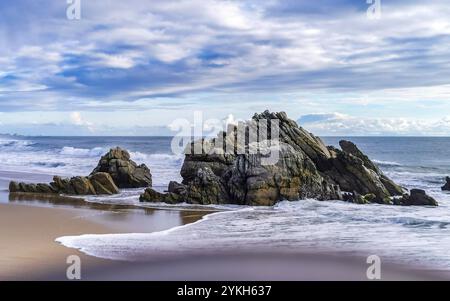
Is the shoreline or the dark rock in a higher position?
the dark rock

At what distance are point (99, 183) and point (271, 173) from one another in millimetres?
8236

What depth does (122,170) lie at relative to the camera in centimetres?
2581

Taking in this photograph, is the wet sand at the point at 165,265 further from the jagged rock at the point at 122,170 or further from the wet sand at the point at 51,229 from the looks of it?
the jagged rock at the point at 122,170

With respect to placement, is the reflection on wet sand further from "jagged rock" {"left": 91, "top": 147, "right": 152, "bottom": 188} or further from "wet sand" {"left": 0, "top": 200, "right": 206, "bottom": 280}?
"jagged rock" {"left": 91, "top": 147, "right": 152, "bottom": 188}

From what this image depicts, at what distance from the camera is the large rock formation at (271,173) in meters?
20.4

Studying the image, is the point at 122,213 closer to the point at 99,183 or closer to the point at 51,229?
the point at 51,229

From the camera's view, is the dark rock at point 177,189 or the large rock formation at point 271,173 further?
the dark rock at point 177,189

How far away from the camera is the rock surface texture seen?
2292 cm

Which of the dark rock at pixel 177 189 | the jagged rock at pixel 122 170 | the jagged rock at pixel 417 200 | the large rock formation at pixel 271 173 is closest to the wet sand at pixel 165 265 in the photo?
the large rock formation at pixel 271 173

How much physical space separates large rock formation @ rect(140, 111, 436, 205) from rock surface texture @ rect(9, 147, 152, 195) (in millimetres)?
3178

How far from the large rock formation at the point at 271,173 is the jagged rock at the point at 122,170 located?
11.3 ft

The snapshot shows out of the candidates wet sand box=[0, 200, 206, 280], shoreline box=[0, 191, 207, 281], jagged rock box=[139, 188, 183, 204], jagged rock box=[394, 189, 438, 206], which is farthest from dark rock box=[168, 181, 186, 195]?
jagged rock box=[394, 189, 438, 206]

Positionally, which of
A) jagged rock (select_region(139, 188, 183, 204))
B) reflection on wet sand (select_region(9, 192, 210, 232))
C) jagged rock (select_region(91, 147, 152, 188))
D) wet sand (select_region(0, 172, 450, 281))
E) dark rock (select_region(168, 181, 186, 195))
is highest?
jagged rock (select_region(91, 147, 152, 188))

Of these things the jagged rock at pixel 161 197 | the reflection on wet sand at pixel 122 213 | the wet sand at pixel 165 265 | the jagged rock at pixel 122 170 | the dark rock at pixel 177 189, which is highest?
the jagged rock at pixel 122 170
